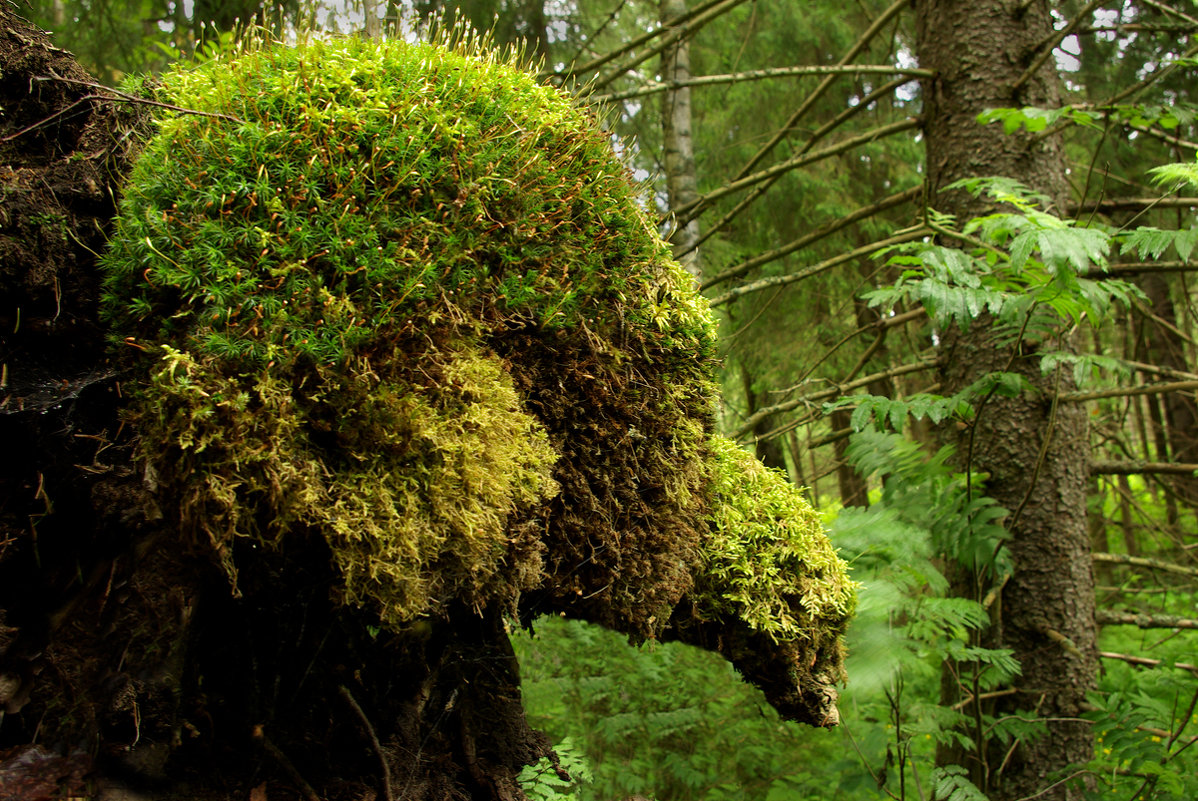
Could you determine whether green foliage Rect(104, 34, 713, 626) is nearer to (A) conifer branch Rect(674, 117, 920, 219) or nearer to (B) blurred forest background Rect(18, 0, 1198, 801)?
(B) blurred forest background Rect(18, 0, 1198, 801)

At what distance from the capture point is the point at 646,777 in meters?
4.45

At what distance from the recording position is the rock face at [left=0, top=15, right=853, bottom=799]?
143 centimetres

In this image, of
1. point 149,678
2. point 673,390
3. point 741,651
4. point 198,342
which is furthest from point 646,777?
point 198,342

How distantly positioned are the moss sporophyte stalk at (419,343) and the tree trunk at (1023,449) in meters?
2.40

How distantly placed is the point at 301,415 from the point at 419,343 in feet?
1.06

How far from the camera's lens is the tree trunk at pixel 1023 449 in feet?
12.4

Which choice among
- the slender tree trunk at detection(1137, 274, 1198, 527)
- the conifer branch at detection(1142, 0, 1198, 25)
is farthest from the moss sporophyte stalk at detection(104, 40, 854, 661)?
the slender tree trunk at detection(1137, 274, 1198, 527)

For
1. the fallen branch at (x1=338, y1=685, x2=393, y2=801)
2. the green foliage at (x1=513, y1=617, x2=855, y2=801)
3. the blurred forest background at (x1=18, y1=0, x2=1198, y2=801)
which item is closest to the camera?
the fallen branch at (x1=338, y1=685, x2=393, y2=801)

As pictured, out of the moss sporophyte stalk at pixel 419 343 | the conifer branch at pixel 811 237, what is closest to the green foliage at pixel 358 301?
the moss sporophyte stalk at pixel 419 343

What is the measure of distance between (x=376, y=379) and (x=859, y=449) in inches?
90.1

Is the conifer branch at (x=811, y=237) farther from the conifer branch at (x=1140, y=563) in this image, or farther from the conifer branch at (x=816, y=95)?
the conifer branch at (x=1140, y=563)

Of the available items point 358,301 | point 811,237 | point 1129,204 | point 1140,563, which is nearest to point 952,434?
point 1140,563

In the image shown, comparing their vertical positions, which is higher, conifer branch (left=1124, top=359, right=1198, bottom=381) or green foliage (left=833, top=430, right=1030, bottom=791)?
conifer branch (left=1124, top=359, right=1198, bottom=381)

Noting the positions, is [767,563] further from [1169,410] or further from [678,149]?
[1169,410]
